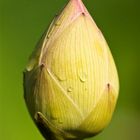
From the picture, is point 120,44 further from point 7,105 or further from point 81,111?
point 81,111

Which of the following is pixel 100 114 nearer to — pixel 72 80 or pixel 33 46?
pixel 72 80

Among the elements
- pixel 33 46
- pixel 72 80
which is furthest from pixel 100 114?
pixel 33 46

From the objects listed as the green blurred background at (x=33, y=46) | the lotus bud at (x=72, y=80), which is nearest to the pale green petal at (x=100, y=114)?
the lotus bud at (x=72, y=80)

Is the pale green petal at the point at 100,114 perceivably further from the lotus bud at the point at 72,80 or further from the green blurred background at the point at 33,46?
the green blurred background at the point at 33,46

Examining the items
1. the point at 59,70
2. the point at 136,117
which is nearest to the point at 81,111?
the point at 59,70

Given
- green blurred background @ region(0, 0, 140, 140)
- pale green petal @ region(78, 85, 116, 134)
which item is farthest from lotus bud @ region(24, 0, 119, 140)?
green blurred background @ region(0, 0, 140, 140)
